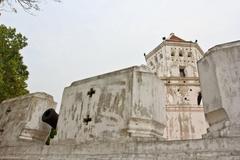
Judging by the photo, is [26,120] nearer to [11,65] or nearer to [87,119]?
[87,119]

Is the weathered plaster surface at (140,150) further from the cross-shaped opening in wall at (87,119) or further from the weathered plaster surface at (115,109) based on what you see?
the cross-shaped opening in wall at (87,119)

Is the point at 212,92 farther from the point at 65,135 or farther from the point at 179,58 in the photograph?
the point at 179,58

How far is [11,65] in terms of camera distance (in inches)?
468

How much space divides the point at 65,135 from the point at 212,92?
3.75 meters

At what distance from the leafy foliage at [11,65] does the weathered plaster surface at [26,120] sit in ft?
12.2

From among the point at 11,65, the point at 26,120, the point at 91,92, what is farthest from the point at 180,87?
the point at 26,120

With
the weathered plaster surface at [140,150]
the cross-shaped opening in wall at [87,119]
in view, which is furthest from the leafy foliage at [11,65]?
the cross-shaped opening in wall at [87,119]

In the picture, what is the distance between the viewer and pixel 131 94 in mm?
6105

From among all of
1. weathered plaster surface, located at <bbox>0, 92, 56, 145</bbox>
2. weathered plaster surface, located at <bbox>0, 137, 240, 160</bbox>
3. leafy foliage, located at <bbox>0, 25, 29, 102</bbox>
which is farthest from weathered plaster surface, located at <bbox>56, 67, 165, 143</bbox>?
leafy foliage, located at <bbox>0, 25, 29, 102</bbox>

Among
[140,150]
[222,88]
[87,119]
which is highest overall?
[222,88]

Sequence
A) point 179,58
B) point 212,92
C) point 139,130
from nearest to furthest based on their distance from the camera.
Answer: point 212,92 → point 139,130 → point 179,58

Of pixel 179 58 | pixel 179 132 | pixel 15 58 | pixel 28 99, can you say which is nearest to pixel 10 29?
pixel 15 58

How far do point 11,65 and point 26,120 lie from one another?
17.7 feet

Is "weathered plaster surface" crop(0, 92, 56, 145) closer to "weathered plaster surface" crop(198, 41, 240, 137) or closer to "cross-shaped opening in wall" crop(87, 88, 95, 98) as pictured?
"cross-shaped opening in wall" crop(87, 88, 95, 98)
